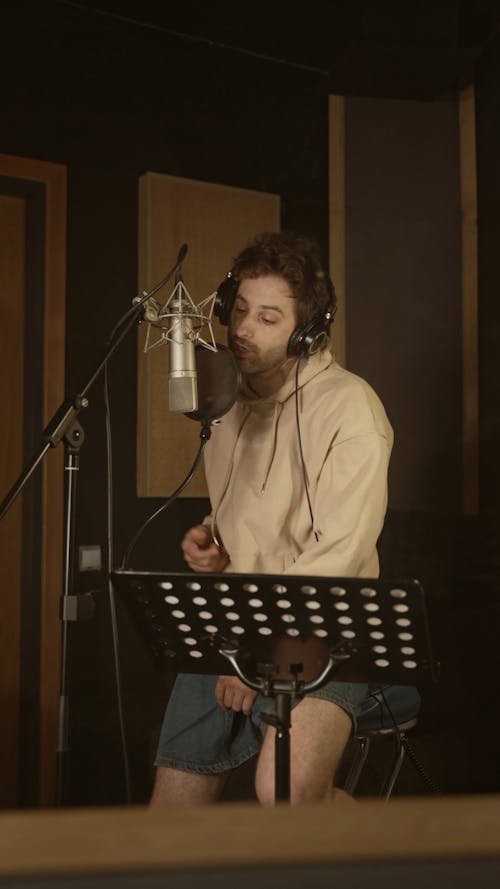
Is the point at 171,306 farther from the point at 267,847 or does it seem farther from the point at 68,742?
the point at 267,847

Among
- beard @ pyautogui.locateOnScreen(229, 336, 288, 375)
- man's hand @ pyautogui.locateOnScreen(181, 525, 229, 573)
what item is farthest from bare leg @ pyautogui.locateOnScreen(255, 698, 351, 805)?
beard @ pyautogui.locateOnScreen(229, 336, 288, 375)

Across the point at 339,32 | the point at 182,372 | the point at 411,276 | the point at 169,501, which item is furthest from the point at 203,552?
the point at 339,32

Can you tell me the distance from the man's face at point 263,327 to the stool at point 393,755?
64cm

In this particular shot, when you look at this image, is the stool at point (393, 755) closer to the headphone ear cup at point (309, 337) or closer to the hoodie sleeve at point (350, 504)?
the hoodie sleeve at point (350, 504)

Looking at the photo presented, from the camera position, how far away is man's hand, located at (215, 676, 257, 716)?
5.09 feet

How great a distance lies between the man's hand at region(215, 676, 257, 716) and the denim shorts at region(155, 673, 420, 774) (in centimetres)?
1

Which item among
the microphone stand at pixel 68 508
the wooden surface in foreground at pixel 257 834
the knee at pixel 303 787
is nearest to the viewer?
the wooden surface in foreground at pixel 257 834

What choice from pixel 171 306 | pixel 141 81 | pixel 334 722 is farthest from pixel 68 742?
pixel 141 81

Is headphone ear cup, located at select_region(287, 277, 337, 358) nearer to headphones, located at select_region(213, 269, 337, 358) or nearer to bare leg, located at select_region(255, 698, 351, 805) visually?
headphones, located at select_region(213, 269, 337, 358)

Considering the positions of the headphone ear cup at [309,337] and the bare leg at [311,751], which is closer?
the bare leg at [311,751]

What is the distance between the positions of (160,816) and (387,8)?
1627mm

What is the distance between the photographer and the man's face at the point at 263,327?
64.2 inches

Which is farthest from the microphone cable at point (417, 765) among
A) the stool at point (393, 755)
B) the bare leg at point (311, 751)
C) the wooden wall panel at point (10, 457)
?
the wooden wall panel at point (10, 457)

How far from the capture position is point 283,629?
3.86 ft
